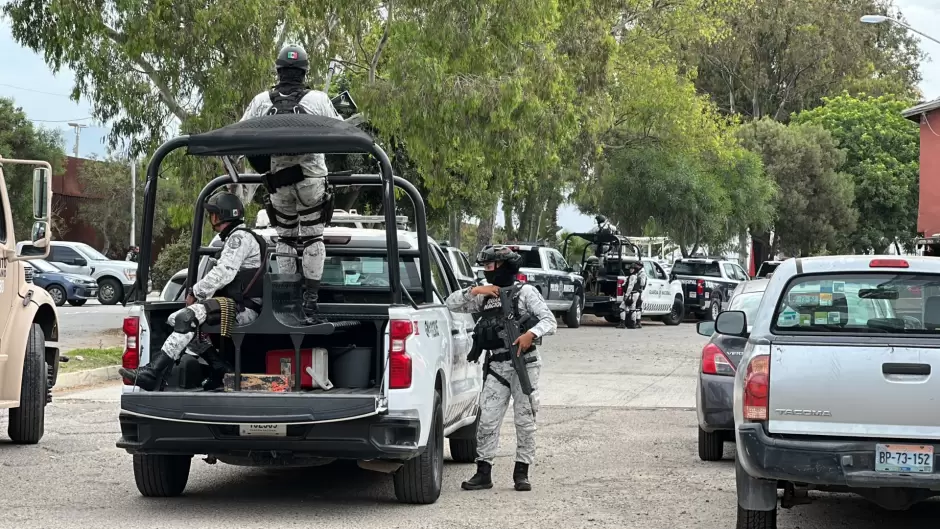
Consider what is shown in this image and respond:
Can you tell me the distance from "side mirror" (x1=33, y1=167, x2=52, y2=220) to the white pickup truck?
1978 mm

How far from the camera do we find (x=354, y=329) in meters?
8.76

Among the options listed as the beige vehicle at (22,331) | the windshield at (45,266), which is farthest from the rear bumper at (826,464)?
the windshield at (45,266)

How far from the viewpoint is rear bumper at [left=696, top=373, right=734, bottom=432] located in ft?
34.0

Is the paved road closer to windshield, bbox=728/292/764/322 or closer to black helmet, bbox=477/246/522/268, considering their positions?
windshield, bbox=728/292/764/322

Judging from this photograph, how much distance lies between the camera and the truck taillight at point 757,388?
22.7ft

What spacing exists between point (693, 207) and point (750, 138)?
51.6 feet

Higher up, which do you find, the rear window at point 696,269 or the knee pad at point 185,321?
the rear window at point 696,269

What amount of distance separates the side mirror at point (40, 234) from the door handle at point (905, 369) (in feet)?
21.9

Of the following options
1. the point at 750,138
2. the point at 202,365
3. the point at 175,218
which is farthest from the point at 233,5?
the point at 750,138

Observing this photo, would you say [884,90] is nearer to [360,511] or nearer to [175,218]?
[175,218]

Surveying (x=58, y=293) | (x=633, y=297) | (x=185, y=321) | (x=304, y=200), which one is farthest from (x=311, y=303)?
(x=58, y=293)

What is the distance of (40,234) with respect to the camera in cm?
1077

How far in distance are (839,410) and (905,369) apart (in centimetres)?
38

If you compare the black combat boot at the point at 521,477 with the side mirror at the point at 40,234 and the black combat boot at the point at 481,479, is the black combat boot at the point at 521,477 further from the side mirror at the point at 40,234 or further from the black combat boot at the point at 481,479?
the side mirror at the point at 40,234
